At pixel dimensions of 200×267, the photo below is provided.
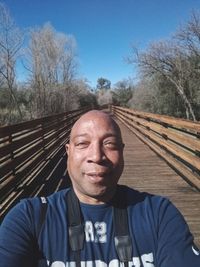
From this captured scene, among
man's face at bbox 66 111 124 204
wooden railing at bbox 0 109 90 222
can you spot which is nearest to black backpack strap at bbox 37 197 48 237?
man's face at bbox 66 111 124 204

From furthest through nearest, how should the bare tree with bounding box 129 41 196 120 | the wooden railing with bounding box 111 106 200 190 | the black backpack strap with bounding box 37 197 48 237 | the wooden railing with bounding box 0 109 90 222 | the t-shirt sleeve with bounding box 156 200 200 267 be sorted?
the bare tree with bounding box 129 41 196 120
the wooden railing with bounding box 111 106 200 190
the wooden railing with bounding box 0 109 90 222
the black backpack strap with bounding box 37 197 48 237
the t-shirt sleeve with bounding box 156 200 200 267

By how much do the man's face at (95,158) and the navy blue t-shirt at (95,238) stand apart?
0.27ft

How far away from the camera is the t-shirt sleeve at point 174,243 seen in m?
1.61

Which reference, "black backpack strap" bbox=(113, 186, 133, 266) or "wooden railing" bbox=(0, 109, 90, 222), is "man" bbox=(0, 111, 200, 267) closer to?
"black backpack strap" bbox=(113, 186, 133, 266)

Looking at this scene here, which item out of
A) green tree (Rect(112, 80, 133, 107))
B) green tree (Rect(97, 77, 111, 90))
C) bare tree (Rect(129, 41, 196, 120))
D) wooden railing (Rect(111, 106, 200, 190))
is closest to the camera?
wooden railing (Rect(111, 106, 200, 190))

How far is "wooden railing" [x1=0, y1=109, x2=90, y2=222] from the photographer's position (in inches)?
223

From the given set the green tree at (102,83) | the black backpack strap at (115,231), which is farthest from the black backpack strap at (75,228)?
the green tree at (102,83)

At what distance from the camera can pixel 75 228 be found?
5.68 feet

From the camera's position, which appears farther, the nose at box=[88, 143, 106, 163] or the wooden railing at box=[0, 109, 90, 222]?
the wooden railing at box=[0, 109, 90, 222]

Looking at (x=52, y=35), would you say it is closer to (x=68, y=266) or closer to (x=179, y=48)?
(x=179, y=48)

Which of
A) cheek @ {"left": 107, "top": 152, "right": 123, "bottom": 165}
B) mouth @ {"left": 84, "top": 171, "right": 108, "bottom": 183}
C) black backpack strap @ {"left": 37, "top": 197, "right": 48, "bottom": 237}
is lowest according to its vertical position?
black backpack strap @ {"left": 37, "top": 197, "right": 48, "bottom": 237}

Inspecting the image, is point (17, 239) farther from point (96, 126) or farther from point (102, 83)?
point (102, 83)

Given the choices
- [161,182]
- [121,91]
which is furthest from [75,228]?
[121,91]

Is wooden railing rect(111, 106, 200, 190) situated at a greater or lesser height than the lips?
lesser
